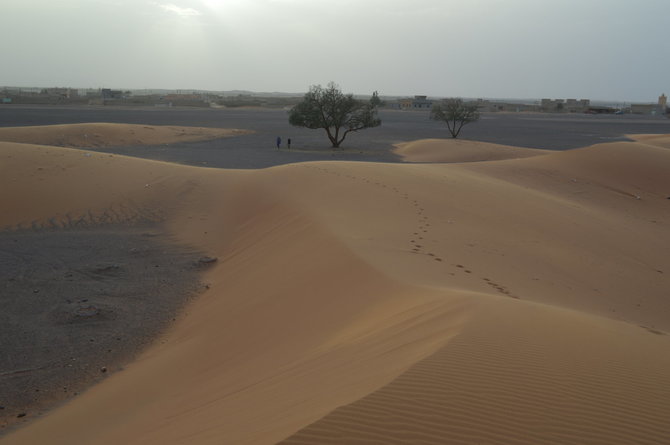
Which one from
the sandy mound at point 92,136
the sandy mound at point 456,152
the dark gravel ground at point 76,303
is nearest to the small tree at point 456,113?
the sandy mound at point 456,152

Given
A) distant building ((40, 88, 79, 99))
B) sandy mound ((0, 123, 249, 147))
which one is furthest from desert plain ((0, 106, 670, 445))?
distant building ((40, 88, 79, 99))

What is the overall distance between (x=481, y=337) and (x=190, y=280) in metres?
7.02

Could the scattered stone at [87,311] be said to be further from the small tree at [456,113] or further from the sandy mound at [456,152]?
the small tree at [456,113]

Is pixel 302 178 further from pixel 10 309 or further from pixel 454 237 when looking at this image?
pixel 10 309

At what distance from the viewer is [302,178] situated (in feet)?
56.9

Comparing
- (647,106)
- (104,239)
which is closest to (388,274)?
(104,239)

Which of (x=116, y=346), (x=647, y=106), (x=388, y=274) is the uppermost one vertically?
(x=647, y=106)

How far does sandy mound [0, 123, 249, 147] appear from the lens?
37.5m

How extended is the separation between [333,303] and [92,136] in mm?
36708

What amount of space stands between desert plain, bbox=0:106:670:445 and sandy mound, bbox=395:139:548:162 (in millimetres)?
14729

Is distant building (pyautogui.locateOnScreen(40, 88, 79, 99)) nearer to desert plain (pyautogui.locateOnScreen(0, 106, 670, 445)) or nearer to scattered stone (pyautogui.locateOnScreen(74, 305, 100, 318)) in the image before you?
desert plain (pyautogui.locateOnScreen(0, 106, 670, 445))

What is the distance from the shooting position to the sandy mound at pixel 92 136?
37500mm

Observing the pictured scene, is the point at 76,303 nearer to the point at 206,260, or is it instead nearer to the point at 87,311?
the point at 87,311

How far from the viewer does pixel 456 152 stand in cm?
3769
